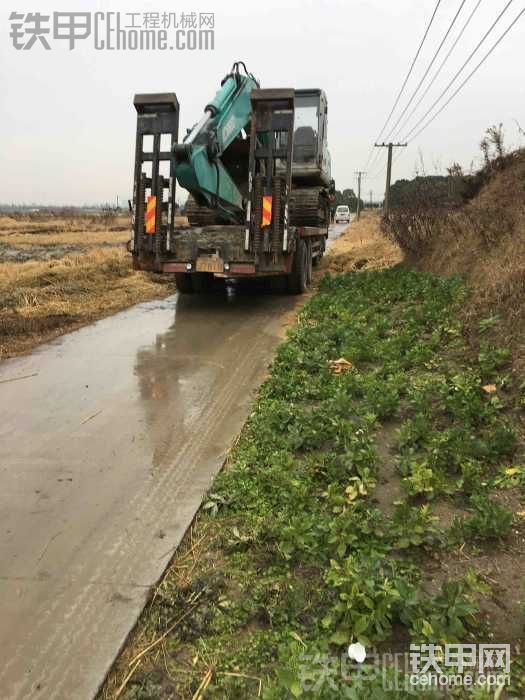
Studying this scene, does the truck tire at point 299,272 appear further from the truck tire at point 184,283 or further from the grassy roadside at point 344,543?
the grassy roadside at point 344,543

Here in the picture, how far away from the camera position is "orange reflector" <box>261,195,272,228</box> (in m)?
8.83

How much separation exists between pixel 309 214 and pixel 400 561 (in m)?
10.1

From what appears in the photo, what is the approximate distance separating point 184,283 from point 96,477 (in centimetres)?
751

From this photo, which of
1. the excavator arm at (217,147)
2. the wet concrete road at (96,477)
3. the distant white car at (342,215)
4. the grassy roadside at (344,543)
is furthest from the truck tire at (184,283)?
the distant white car at (342,215)

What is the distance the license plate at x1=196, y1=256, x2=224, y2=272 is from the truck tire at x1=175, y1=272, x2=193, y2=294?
184 cm

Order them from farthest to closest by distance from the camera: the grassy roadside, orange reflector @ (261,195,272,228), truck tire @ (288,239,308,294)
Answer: truck tire @ (288,239,308,294)
orange reflector @ (261,195,272,228)
the grassy roadside

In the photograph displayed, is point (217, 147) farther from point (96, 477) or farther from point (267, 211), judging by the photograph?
point (96, 477)

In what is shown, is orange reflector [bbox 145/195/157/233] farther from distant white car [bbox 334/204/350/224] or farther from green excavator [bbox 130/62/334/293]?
distant white car [bbox 334/204/350/224]

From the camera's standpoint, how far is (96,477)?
3.72m

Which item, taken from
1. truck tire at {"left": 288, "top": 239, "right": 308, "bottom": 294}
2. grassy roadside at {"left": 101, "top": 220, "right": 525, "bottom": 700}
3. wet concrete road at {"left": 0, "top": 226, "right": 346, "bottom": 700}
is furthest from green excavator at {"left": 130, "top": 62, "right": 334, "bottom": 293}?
grassy roadside at {"left": 101, "top": 220, "right": 525, "bottom": 700}

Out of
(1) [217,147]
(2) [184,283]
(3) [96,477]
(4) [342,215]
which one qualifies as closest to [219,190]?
(1) [217,147]

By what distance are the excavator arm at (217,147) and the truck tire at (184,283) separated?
158cm

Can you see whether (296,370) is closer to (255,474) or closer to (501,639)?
(255,474)

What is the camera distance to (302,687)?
2016 mm
